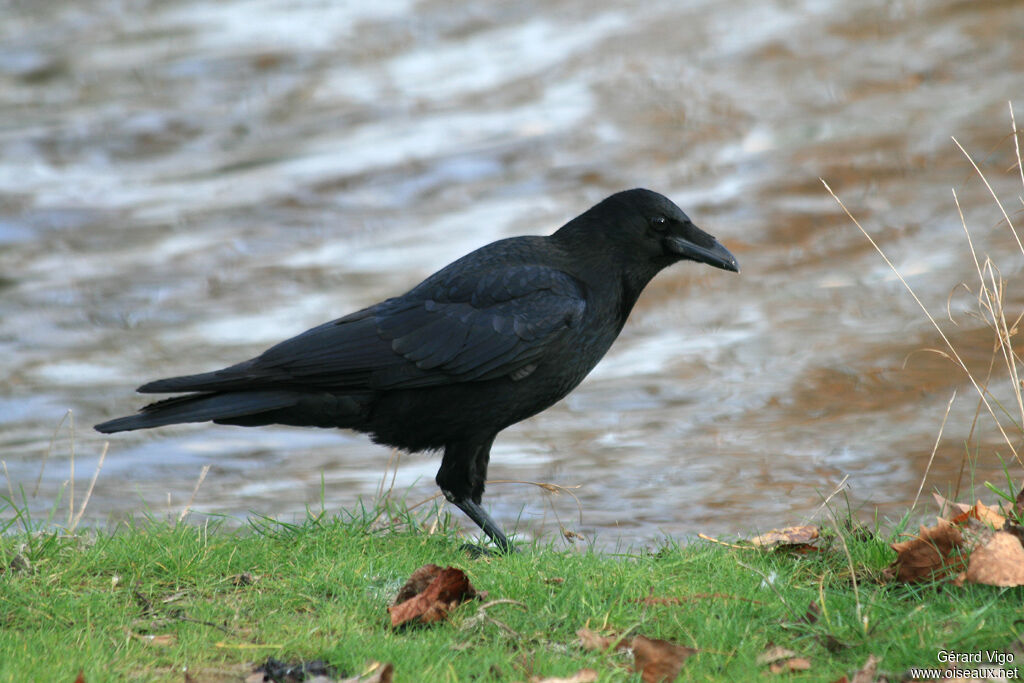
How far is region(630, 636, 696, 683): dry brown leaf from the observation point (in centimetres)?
344

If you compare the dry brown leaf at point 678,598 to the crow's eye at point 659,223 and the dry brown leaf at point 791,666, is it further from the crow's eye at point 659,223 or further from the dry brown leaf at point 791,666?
the crow's eye at point 659,223

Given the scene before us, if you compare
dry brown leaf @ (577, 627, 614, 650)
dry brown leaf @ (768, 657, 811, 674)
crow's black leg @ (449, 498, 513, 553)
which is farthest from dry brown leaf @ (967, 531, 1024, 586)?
crow's black leg @ (449, 498, 513, 553)

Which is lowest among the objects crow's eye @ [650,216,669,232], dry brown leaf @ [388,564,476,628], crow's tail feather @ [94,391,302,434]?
dry brown leaf @ [388,564,476,628]

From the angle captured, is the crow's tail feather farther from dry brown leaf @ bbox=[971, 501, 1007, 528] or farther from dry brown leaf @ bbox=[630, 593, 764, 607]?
dry brown leaf @ bbox=[971, 501, 1007, 528]

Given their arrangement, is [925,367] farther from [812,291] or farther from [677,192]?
[677,192]

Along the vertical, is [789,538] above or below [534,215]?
below

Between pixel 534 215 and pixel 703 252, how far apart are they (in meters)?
7.72

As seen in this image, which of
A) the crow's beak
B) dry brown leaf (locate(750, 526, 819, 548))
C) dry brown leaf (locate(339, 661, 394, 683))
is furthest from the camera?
the crow's beak

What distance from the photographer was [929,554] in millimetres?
3961

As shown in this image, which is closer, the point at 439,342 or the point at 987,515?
the point at 987,515

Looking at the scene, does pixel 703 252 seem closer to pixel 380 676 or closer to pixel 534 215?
pixel 380 676

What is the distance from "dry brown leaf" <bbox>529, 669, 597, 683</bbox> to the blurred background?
176cm

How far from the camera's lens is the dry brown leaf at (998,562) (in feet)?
12.3

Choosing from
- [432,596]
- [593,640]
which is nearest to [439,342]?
[432,596]
